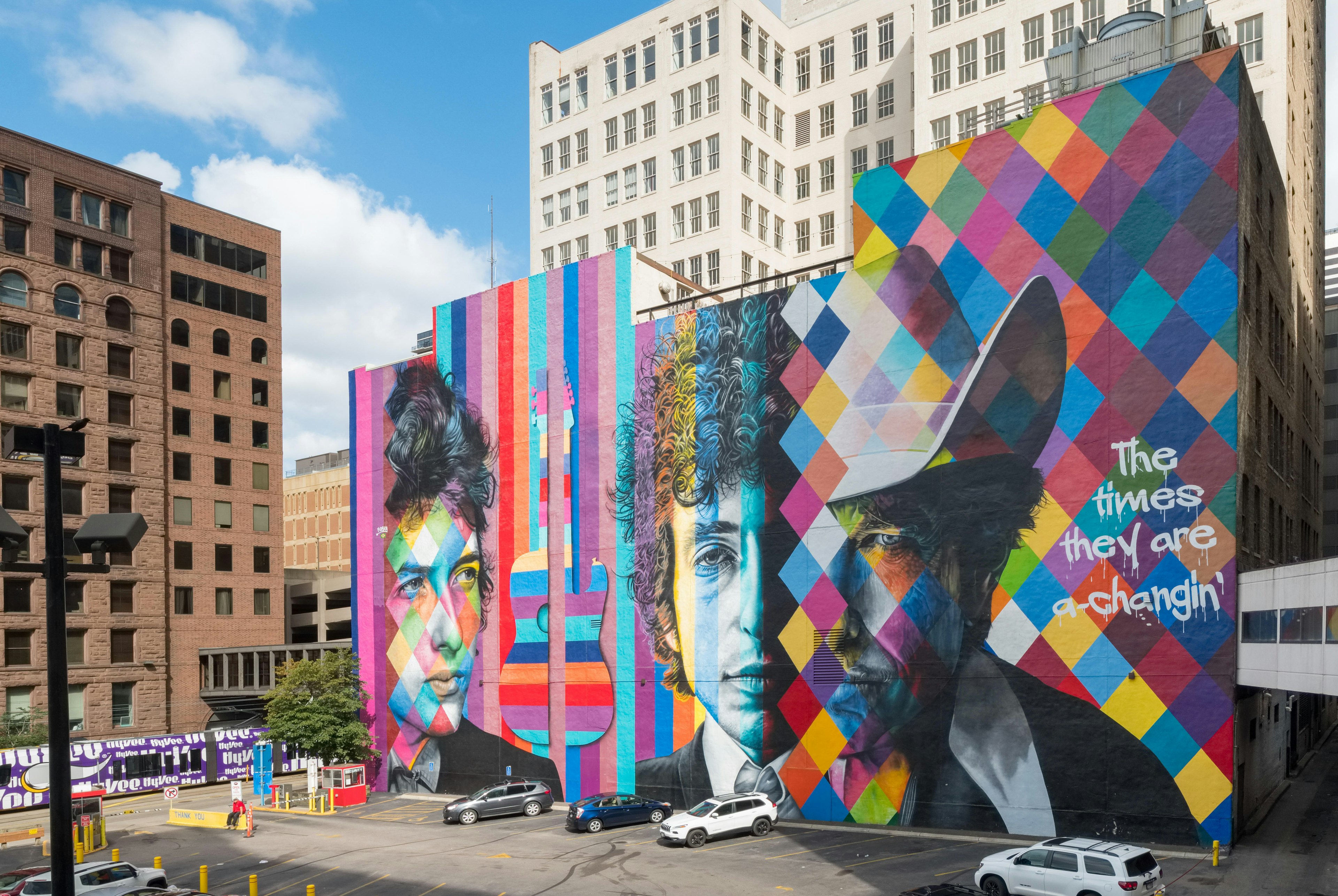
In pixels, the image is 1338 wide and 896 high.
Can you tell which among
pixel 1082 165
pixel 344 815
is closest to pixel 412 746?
pixel 344 815

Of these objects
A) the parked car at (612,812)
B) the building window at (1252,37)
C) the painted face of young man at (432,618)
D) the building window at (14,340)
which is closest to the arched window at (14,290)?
the building window at (14,340)

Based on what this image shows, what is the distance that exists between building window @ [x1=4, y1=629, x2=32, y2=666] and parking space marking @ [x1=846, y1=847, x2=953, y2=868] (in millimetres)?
50418

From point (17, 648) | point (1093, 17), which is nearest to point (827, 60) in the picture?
point (1093, 17)

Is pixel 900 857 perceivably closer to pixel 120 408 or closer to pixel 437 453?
pixel 437 453

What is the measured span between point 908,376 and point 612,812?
61.8 ft

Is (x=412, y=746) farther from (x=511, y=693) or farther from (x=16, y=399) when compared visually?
(x=16, y=399)

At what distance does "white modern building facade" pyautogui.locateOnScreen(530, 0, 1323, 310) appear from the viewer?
63.4 metres

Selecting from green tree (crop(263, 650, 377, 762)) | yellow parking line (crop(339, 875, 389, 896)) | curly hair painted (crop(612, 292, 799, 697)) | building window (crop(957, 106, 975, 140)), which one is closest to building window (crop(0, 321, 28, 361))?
green tree (crop(263, 650, 377, 762))

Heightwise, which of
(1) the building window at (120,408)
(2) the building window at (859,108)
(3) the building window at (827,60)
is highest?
(3) the building window at (827,60)

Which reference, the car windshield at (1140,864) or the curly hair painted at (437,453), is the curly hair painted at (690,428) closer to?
the curly hair painted at (437,453)

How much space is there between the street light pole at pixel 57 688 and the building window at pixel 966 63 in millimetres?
53323

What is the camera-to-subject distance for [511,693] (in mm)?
45781

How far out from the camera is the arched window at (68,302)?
61.8 m

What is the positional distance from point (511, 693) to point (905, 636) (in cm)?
1869
